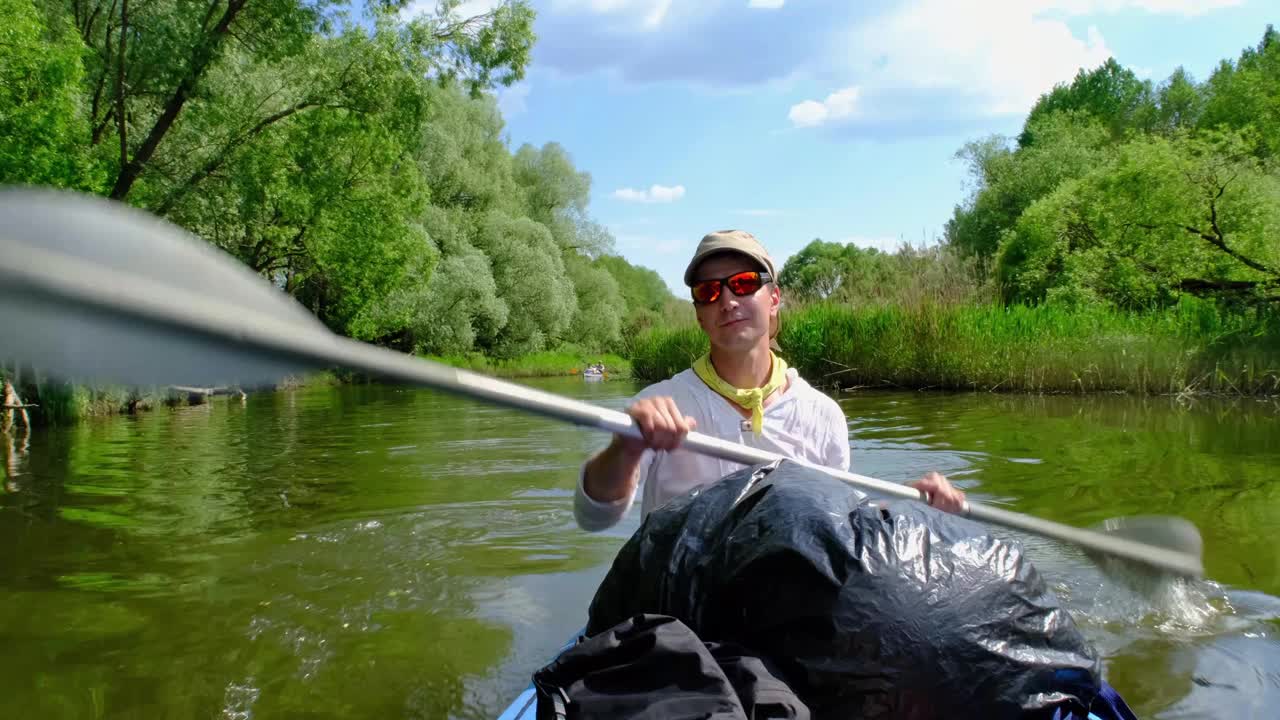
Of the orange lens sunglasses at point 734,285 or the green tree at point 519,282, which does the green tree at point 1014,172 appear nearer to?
the green tree at point 519,282

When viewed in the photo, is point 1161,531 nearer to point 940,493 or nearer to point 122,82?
point 940,493

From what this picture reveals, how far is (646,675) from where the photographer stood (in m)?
1.35

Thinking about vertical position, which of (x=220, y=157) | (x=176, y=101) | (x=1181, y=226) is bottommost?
(x=1181, y=226)

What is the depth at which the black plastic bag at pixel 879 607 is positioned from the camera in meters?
1.46

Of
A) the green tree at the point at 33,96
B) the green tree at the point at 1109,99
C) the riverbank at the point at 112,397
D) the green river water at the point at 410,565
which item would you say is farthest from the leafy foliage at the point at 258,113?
the green tree at the point at 1109,99

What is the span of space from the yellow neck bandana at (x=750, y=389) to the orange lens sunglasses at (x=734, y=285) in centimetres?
17

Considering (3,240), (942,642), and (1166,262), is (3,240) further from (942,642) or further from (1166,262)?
(1166,262)

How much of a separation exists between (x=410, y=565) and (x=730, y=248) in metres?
2.45

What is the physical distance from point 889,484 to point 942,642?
0.87 metres

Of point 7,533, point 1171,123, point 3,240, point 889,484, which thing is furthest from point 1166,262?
point 1171,123

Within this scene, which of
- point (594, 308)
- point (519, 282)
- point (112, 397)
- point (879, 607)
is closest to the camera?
point (879, 607)

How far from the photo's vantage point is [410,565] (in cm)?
411

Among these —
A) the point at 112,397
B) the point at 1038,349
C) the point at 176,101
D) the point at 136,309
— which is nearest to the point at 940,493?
the point at 136,309

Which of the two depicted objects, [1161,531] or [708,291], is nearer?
[708,291]
